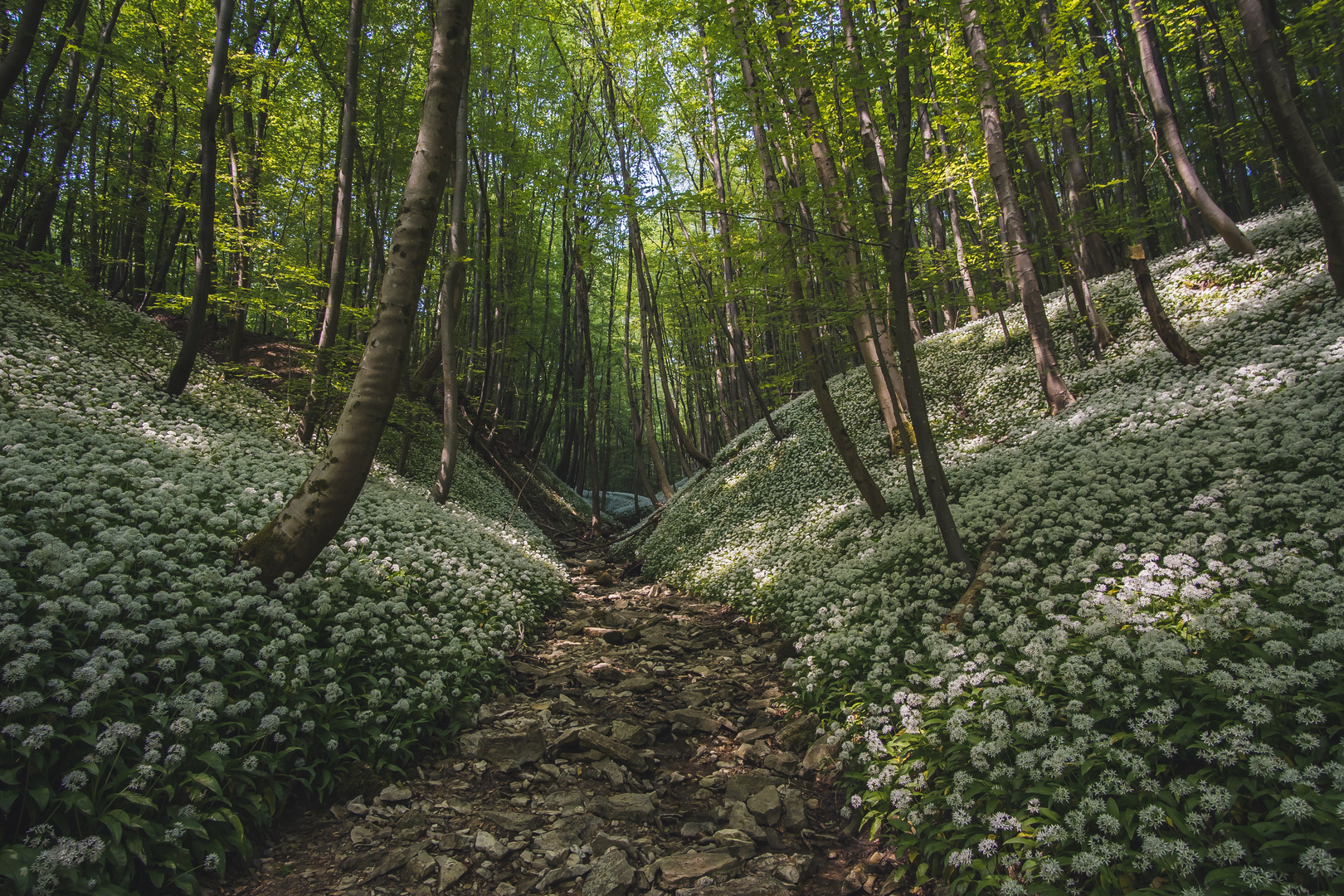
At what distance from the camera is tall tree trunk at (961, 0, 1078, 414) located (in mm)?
9117

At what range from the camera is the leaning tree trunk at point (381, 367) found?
4922mm

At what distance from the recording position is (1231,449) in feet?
17.3

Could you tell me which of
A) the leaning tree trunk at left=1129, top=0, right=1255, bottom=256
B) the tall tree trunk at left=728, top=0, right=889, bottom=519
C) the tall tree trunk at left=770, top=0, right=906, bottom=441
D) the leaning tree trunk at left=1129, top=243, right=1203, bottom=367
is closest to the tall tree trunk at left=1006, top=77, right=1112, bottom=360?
the leaning tree trunk at left=1129, top=243, right=1203, bottom=367

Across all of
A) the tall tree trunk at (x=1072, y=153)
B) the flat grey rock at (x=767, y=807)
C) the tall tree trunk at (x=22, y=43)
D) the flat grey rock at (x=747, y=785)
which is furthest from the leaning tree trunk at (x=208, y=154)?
the tall tree trunk at (x=1072, y=153)

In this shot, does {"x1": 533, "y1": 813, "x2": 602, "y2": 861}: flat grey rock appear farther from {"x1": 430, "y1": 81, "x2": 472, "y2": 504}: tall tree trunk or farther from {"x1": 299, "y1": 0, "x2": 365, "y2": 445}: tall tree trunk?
{"x1": 299, "y1": 0, "x2": 365, "y2": 445}: tall tree trunk

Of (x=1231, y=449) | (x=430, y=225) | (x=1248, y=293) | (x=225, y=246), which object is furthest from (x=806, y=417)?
(x=225, y=246)

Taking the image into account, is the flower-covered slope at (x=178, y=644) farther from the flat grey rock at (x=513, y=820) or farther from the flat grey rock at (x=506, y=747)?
the flat grey rock at (x=513, y=820)

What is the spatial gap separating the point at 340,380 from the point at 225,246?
3.85 m

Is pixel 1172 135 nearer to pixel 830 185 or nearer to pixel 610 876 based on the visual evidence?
pixel 830 185

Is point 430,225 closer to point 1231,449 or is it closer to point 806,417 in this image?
point 1231,449

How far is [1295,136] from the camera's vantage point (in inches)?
200

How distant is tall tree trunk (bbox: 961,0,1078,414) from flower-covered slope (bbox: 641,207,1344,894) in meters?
0.66

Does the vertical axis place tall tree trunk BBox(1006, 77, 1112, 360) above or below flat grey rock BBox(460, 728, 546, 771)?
above

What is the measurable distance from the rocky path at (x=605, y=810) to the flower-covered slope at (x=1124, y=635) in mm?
542
